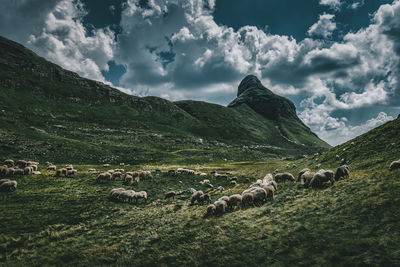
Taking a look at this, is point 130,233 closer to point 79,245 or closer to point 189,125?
point 79,245

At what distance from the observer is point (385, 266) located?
706 centimetres

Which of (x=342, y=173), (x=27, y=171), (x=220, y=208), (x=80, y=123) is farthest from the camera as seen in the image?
(x=80, y=123)

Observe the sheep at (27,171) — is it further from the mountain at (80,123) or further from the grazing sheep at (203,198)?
the grazing sheep at (203,198)

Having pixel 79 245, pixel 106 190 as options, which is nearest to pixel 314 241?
pixel 79 245

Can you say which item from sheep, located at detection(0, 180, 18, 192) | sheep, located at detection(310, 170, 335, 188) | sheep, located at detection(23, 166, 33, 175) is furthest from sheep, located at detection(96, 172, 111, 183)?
sheep, located at detection(310, 170, 335, 188)

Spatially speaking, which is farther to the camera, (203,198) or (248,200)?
(203,198)

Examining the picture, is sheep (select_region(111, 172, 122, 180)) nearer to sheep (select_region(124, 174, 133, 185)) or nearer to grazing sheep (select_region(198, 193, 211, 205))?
sheep (select_region(124, 174, 133, 185))

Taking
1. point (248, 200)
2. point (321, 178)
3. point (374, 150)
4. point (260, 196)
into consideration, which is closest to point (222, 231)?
point (248, 200)

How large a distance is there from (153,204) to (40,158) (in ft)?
134

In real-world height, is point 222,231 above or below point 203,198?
below

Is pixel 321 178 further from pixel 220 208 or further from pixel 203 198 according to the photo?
pixel 203 198

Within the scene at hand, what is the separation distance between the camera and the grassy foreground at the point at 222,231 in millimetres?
8844

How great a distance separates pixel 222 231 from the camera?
12.4 metres

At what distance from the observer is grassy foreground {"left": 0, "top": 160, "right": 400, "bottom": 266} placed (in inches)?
348
